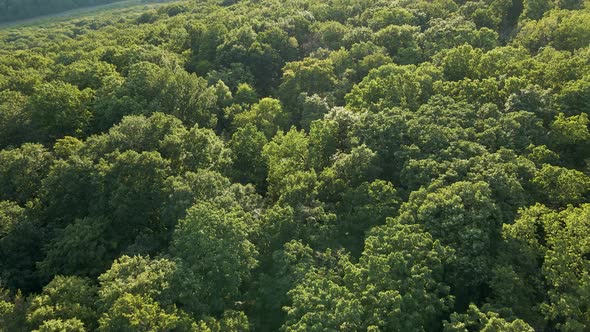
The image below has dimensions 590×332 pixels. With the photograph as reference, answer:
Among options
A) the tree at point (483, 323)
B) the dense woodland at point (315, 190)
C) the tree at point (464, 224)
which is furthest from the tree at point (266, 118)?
the tree at point (483, 323)

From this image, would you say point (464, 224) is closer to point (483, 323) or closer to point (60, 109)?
point (483, 323)

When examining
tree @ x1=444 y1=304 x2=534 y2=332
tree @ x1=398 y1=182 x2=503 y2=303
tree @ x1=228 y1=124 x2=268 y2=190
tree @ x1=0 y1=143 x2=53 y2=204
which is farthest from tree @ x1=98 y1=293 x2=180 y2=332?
tree @ x1=228 y1=124 x2=268 y2=190

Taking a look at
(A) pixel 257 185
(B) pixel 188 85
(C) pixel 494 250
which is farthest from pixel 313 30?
(C) pixel 494 250

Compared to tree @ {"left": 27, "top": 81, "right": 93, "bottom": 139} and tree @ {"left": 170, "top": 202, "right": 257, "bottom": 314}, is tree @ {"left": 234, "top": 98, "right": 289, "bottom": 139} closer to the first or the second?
tree @ {"left": 27, "top": 81, "right": 93, "bottom": 139}

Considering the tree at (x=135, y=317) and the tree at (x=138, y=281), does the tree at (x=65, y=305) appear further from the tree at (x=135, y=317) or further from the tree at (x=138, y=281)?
the tree at (x=135, y=317)

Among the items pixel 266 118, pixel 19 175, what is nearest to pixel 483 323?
pixel 266 118

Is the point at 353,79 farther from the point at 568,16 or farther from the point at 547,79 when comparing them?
the point at 568,16

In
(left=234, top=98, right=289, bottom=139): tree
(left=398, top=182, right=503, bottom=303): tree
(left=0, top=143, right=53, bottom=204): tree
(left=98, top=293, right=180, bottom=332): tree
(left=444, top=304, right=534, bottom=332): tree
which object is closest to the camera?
(left=444, top=304, right=534, bottom=332): tree

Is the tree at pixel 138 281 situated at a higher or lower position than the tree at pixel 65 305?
higher
